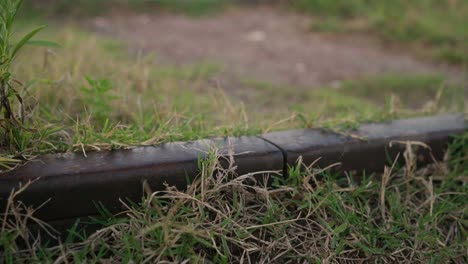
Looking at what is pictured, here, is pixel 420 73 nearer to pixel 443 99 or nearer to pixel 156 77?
pixel 443 99

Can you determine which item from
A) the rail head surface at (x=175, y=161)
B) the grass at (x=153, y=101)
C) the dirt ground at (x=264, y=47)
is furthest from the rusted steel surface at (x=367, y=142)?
the dirt ground at (x=264, y=47)

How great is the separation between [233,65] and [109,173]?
8.46 feet

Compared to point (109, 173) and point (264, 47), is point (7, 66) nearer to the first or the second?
point (109, 173)

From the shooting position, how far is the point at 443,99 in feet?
11.4

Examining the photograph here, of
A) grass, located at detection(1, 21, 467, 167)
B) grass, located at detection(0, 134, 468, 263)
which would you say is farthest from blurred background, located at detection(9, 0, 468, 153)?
grass, located at detection(0, 134, 468, 263)

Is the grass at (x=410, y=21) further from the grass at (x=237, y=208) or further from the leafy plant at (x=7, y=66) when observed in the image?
the leafy plant at (x=7, y=66)

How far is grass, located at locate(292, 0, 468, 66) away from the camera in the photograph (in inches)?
200

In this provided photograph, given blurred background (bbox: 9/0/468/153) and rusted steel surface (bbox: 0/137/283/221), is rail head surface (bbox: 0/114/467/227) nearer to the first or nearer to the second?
rusted steel surface (bbox: 0/137/283/221)

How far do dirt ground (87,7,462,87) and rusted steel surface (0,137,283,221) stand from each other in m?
1.93

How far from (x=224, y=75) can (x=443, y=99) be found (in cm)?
144

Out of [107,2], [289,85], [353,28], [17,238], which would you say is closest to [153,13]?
[107,2]

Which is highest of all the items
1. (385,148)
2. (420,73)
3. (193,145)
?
(193,145)

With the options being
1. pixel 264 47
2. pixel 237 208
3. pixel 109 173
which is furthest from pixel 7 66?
pixel 264 47

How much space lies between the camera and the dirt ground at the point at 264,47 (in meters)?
4.26
